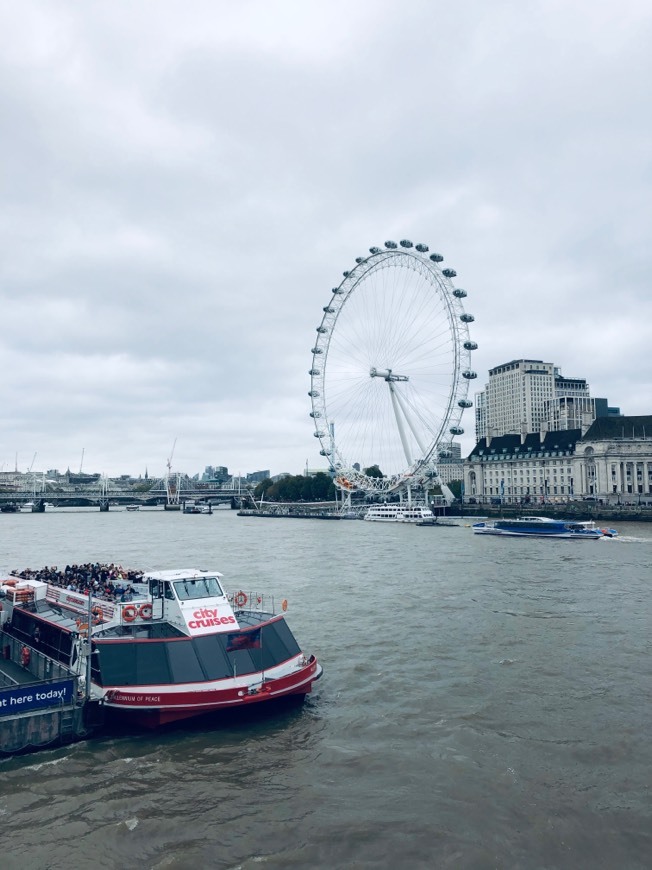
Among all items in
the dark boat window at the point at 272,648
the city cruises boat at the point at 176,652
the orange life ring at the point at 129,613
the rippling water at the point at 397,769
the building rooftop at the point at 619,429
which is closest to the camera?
the rippling water at the point at 397,769

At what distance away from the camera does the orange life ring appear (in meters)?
20.5

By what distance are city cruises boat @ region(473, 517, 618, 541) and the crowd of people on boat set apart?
55938 millimetres

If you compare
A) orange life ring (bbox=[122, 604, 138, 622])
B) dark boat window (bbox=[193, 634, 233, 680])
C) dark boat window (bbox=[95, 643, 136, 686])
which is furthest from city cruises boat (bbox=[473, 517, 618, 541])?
dark boat window (bbox=[95, 643, 136, 686])

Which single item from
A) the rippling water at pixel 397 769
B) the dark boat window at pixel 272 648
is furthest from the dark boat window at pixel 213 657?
the rippling water at pixel 397 769

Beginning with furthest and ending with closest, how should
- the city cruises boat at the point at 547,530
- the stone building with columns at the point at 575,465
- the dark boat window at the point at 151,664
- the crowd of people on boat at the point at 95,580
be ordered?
the stone building with columns at the point at 575,465 → the city cruises boat at the point at 547,530 → the crowd of people on boat at the point at 95,580 → the dark boat window at the point at 151,664

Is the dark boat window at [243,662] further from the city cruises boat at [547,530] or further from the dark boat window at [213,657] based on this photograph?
the city cruises boat at [547,530]

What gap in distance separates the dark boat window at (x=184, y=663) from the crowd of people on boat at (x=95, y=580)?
14.3ft

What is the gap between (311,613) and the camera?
111ft

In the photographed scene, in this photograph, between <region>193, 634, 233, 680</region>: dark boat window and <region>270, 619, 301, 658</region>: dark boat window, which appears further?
<region>270, 619, 301, 658</region>: dark boat window

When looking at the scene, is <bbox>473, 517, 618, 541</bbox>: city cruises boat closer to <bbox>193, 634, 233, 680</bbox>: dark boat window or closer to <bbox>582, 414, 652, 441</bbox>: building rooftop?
<bbox>193, 634, 233, 680</bbox>: dark boat window

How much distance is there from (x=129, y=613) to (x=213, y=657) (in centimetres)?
292

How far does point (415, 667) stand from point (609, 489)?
12344 cm

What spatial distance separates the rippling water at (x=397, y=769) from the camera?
524 inches

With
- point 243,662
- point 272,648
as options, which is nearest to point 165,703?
point 243,662
